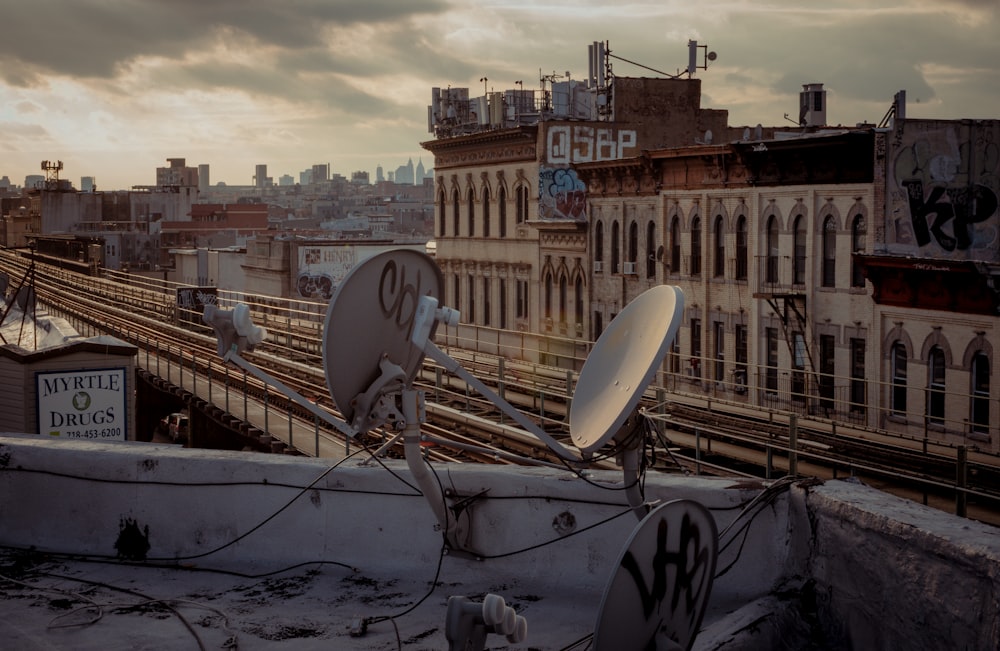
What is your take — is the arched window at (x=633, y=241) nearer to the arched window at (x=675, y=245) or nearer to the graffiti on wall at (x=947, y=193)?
the arched window at (x=675, y=245)

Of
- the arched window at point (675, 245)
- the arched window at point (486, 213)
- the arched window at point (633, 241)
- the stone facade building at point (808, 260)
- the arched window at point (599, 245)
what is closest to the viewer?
the stone facade building at point (808, 260)

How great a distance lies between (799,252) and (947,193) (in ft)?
17.0

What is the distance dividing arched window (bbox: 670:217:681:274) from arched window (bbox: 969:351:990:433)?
13968mm

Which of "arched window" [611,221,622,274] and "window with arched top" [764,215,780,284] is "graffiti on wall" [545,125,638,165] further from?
"window with arched top" [764,215,780,284]

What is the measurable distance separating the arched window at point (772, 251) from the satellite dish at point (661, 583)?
109ft

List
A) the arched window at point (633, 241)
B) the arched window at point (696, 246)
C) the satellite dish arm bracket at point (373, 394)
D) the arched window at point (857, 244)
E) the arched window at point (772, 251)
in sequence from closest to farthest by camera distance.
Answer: the satellite dish arm bracket at point (373, 394) → the arched window at point (857, 244) → the arched window at point (772, 251) → the arched window at point (696, 246) → the arched window at point (633, 241)


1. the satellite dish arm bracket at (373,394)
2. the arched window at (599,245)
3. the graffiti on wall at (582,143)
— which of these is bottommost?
the satellite dish arm bracket at (373,394)

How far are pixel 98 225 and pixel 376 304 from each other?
489ft

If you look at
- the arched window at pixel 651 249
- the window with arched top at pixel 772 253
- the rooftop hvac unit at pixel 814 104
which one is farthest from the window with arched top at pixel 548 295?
the window with arched top at pixel 772 253

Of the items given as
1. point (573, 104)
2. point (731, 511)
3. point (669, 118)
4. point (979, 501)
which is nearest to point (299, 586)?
point (731, 511)

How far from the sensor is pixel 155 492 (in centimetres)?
771

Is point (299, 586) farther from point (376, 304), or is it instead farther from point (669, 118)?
point (669, 118)

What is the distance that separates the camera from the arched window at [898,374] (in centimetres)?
3244

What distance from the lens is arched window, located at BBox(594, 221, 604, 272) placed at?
48.9 metres
